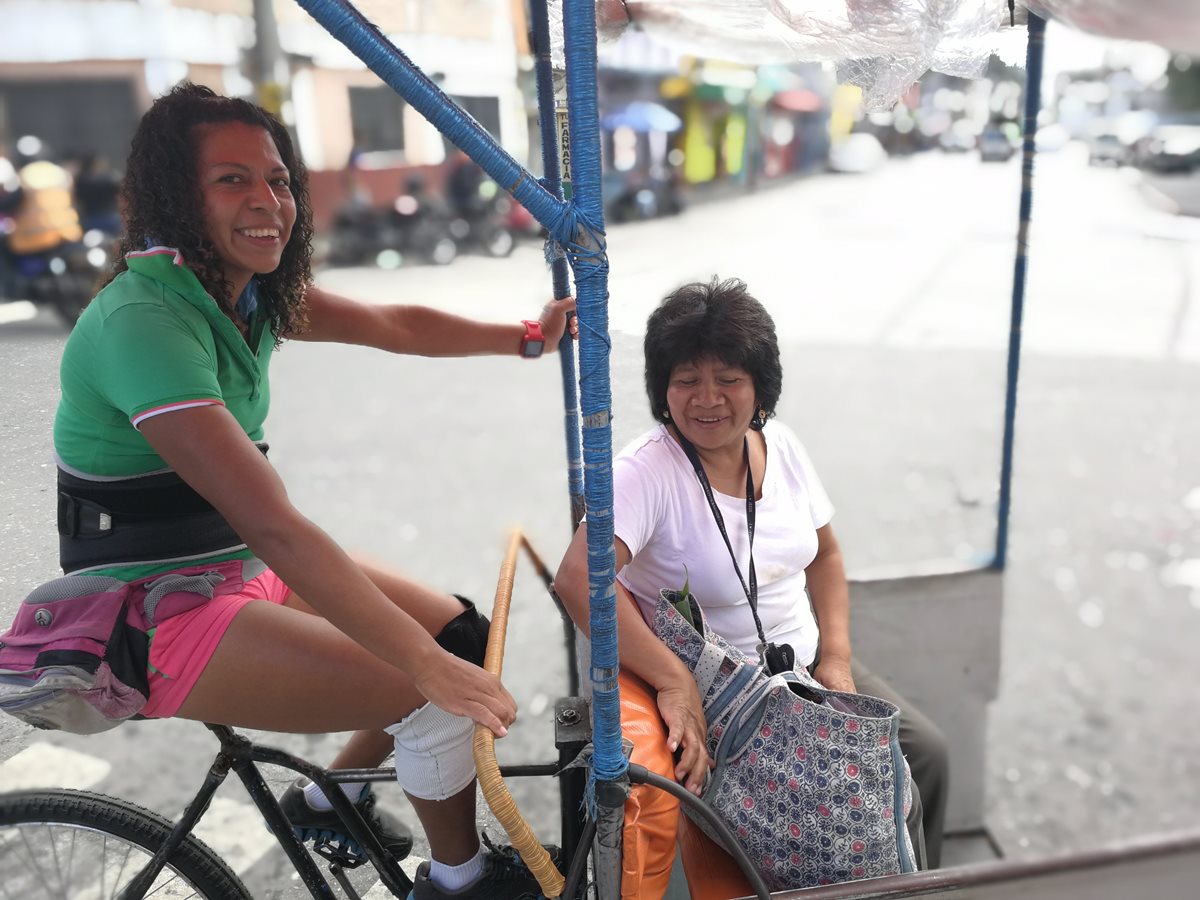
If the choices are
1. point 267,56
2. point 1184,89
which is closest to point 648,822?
point 267,56

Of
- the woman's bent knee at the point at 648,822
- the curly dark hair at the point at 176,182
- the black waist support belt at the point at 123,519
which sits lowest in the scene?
the woman's bent knee at the point at 648,822

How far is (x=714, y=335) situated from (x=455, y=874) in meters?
1.10

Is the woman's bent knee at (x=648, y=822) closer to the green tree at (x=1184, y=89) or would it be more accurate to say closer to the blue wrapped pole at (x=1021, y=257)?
the blue wrapped pole at (x=1021, y=257)

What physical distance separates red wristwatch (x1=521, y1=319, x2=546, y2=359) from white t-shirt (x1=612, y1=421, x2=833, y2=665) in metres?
0.33

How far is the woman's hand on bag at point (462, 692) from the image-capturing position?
1.30 metres

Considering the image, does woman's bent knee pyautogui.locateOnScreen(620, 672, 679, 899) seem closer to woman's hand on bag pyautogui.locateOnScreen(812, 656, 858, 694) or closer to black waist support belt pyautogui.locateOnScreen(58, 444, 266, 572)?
woman's hand on bag pyautogui.locateOnScreen(812, 656, 858, 694)

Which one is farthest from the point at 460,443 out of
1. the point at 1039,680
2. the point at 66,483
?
the point at 66,483

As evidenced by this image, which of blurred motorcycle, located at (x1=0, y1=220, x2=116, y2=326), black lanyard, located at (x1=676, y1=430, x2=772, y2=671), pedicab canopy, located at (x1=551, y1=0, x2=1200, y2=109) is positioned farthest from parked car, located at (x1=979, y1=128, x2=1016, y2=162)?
black lanyard, located at (x1=676, y1=430, x2=772, y2=671)

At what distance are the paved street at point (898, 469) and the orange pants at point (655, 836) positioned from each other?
76 centimetres

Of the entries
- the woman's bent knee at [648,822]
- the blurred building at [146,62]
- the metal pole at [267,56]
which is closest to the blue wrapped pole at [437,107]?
the woman's bent knee at [648,822]

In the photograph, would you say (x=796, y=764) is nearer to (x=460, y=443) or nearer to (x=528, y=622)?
(x=528, y=622)

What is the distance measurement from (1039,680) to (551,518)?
2.75 metres

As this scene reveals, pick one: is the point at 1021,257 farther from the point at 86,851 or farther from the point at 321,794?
the point at 86,851

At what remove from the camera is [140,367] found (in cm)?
129
